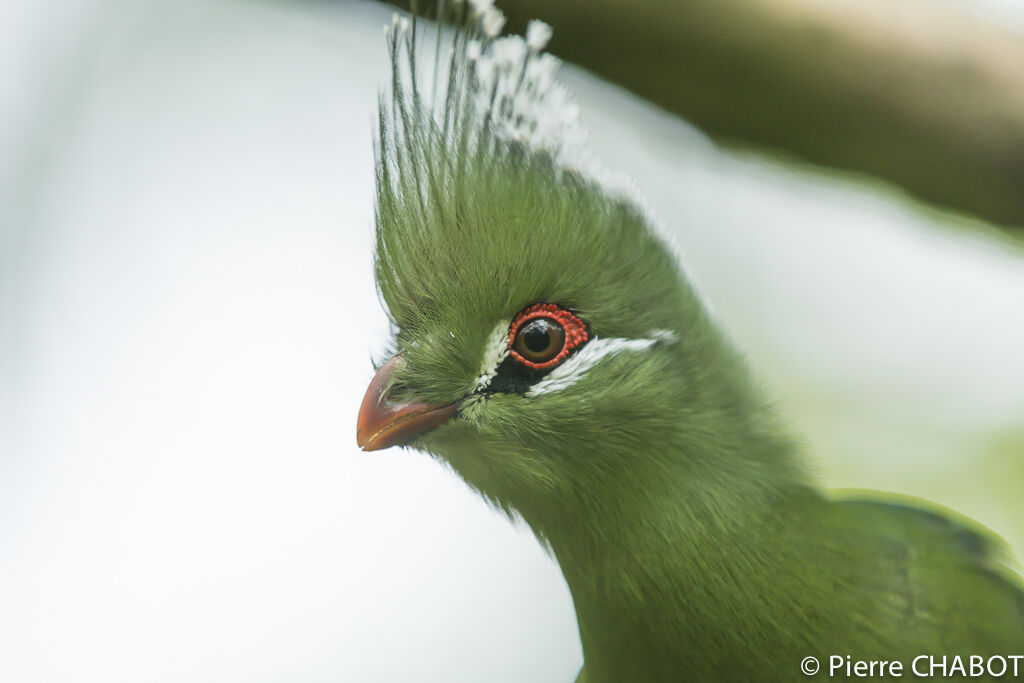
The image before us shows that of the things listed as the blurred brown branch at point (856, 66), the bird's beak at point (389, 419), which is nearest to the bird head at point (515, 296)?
the bird's beak at point (389, 419)

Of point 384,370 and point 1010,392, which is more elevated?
point 384,370

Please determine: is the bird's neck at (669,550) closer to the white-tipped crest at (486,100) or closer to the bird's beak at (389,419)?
the bird's beak at (389,419)

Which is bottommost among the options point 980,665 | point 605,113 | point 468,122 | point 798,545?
point 980,665

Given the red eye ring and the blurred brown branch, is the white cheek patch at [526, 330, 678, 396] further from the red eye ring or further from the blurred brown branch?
the blurred brown branch

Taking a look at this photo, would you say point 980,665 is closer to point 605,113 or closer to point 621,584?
point 621,584

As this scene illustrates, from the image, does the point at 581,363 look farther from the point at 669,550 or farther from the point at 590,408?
the point at 669,550

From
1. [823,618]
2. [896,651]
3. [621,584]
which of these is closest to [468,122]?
[621,584]

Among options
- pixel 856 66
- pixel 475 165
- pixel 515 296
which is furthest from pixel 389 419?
pixel 856 66
